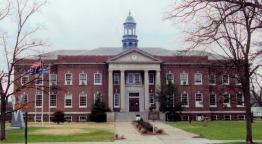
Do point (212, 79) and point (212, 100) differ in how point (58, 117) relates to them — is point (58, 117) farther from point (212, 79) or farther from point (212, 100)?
point (212, 79)

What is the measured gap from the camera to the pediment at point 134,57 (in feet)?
224

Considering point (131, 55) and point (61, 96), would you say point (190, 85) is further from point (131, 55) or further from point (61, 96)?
point (61, 96)

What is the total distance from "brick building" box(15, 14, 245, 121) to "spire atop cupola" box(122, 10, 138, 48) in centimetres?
856

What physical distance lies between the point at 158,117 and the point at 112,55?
1258 centimetres

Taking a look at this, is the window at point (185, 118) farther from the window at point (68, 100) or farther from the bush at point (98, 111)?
the window at point (68, 100)

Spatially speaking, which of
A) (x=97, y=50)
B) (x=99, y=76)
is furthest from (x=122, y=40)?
(x=99, y=76)

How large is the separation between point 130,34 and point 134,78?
12710 mm

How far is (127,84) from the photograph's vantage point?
231 feet

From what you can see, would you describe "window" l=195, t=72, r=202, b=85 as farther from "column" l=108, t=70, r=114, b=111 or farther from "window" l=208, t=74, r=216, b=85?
"column" l=108, t=70, r=114, b=111

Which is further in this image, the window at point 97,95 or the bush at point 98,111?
the window at point 97,95

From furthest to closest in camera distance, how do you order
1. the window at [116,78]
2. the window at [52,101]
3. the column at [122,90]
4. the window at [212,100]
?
1. the window at [212,100]
2. the window at [116,78]
3. the window at [52,101]
4. the column at [122,90]

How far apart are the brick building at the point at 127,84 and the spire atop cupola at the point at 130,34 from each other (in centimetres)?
856

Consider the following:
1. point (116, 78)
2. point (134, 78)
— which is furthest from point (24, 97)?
point (134, 78)

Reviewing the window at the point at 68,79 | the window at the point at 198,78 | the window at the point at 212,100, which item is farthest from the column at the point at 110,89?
the window at the point at 212,100
